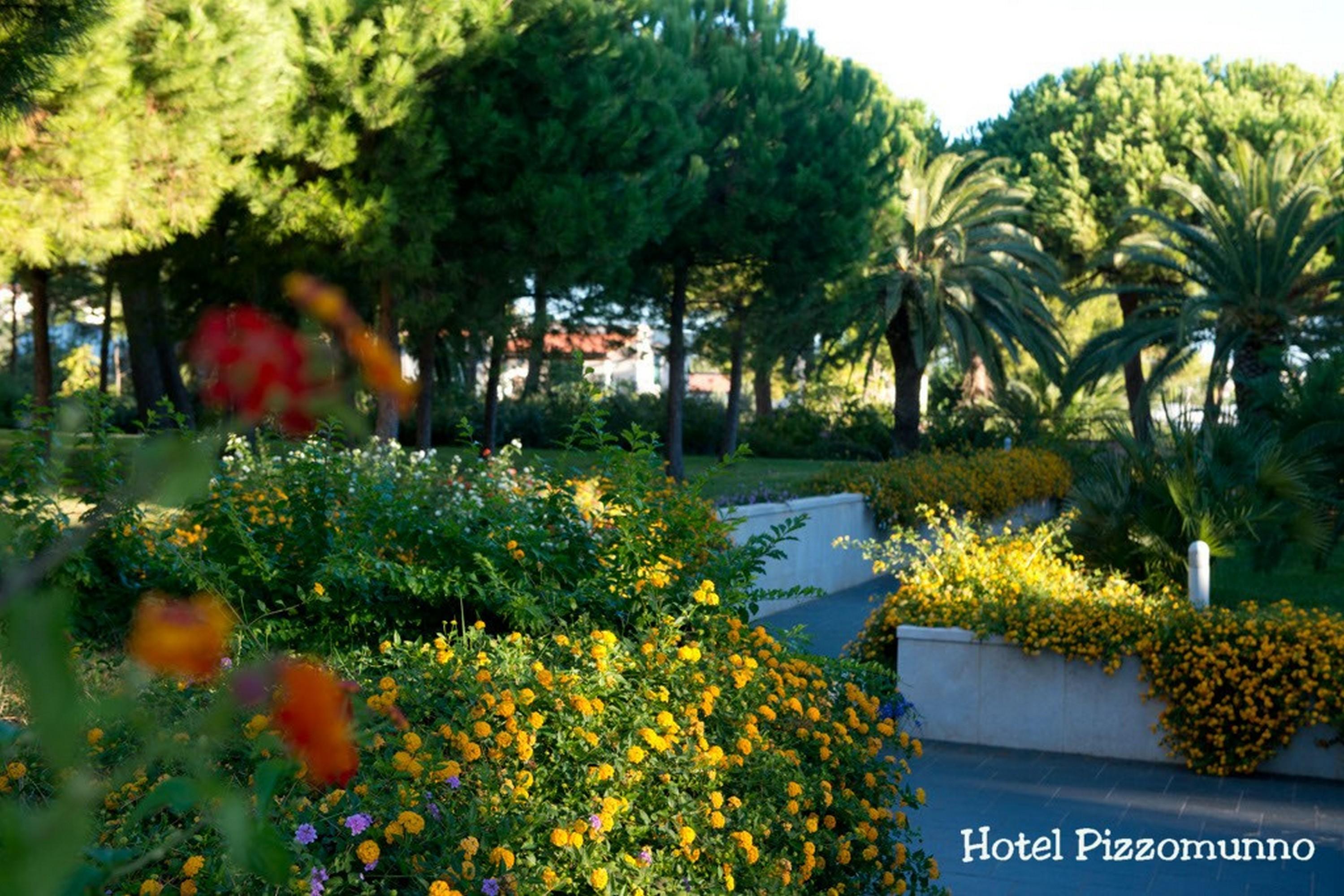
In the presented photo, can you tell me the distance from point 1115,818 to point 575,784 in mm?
3740

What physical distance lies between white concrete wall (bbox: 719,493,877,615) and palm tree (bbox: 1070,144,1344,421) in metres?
6.86

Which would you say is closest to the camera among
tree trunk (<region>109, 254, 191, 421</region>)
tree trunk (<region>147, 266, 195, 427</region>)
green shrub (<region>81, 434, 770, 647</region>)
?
green shrub (<region>81, 434, 770, 647</region>)

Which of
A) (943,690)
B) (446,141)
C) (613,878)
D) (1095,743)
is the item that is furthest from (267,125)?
(613,878)

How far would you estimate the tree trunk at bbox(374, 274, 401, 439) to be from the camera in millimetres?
16203

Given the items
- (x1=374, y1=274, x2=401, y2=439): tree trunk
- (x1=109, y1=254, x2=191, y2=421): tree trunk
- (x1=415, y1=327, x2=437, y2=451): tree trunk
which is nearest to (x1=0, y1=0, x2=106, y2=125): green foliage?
(x1=374, y1=274, x2=401, y2=439): tree trunk

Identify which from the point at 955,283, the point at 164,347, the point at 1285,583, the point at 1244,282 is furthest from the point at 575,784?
the point at 955,283

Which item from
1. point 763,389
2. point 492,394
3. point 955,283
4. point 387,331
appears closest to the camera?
point 387,331

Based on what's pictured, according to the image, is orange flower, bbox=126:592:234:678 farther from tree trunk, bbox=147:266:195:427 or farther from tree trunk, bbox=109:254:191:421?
tree trunk, bbox=147:266:195:427

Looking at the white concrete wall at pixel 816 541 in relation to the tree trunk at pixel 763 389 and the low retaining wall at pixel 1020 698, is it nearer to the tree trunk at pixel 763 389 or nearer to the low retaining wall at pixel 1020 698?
the low retaining wall at pixel 1020 698

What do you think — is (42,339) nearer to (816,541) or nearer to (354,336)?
(816,541)

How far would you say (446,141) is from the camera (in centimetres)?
1531

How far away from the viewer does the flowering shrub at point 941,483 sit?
17062mm

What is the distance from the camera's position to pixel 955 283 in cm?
2622

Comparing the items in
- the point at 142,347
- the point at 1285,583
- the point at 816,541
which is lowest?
the point at 1285,583
